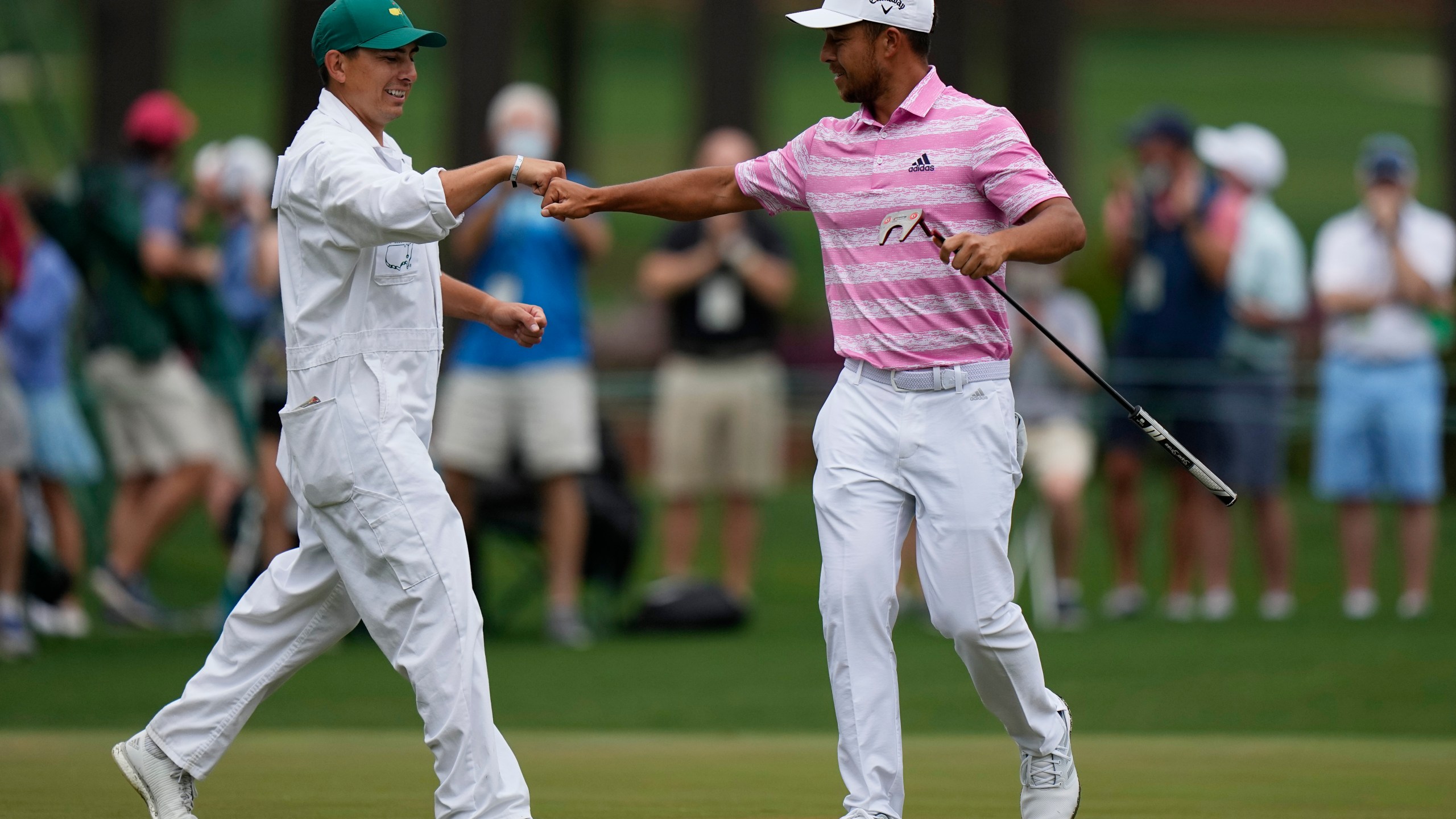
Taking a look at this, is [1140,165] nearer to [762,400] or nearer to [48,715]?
[762,400]

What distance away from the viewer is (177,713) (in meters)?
5.33

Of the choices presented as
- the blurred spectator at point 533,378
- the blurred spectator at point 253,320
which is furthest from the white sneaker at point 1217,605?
the blurred spectator at point 253,320

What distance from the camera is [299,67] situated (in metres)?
14.8

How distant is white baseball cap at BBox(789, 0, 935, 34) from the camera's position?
17.4ft

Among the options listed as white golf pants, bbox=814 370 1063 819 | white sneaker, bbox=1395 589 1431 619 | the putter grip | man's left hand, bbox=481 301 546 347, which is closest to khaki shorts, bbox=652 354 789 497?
Answer: white sneaker, bbox=1395 589 1431 619

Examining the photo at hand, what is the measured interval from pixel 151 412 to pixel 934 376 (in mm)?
6727

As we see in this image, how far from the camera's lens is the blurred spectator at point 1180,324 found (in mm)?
10977

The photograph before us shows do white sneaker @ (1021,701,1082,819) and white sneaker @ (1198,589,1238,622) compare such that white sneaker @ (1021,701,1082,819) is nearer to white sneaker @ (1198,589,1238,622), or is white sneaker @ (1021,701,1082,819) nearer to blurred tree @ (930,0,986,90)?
white sneaker @ (1198,589,1238,622)

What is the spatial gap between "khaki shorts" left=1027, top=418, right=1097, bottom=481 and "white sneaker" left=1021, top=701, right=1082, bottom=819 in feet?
18.1

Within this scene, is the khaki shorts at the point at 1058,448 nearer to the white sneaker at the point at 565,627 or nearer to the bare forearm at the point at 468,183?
the white sneaker at the point at 565,627

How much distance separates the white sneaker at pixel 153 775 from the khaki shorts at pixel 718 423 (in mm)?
5782

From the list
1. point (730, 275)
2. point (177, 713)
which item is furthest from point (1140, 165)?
point (177, 713)

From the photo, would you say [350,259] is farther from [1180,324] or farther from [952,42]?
[952,42]

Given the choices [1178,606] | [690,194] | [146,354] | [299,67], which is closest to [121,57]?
[299,67]
